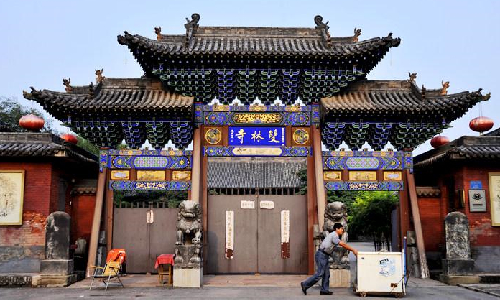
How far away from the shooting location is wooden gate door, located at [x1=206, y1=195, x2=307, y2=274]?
14.6 meters

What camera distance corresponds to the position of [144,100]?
1480 cm

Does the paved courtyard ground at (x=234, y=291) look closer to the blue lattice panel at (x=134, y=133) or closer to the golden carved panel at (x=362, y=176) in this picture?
the golden carved panel at (x=362, y=176)

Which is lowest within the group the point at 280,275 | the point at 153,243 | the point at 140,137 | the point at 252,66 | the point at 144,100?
the point at 280,275

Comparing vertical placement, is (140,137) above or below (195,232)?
above

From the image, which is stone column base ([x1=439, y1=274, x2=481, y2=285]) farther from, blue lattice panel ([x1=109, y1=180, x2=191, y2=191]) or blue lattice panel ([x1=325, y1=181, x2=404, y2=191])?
blue lattice panel ([x1=109, y1=180, x2=191, y2=191])

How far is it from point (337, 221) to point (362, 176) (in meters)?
2.90

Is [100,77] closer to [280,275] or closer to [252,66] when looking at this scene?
[252,66]

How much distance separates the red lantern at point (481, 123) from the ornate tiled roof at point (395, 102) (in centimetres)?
55

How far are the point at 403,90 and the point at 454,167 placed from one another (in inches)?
115

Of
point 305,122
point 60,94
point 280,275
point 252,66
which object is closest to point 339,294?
point 280,275

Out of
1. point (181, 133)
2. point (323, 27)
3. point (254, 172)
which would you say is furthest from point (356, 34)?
point (254, 172)

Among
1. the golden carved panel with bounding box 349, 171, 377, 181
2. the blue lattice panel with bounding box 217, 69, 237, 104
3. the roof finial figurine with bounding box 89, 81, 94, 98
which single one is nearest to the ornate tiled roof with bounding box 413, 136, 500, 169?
the golden carved panel with bounding box 349, 171, 377, 181

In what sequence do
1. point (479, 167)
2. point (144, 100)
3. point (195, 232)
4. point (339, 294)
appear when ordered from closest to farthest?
point (339, 294), point (195, 232), point (479, 167), point (144, 100)

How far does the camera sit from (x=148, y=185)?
1440 centimetres
